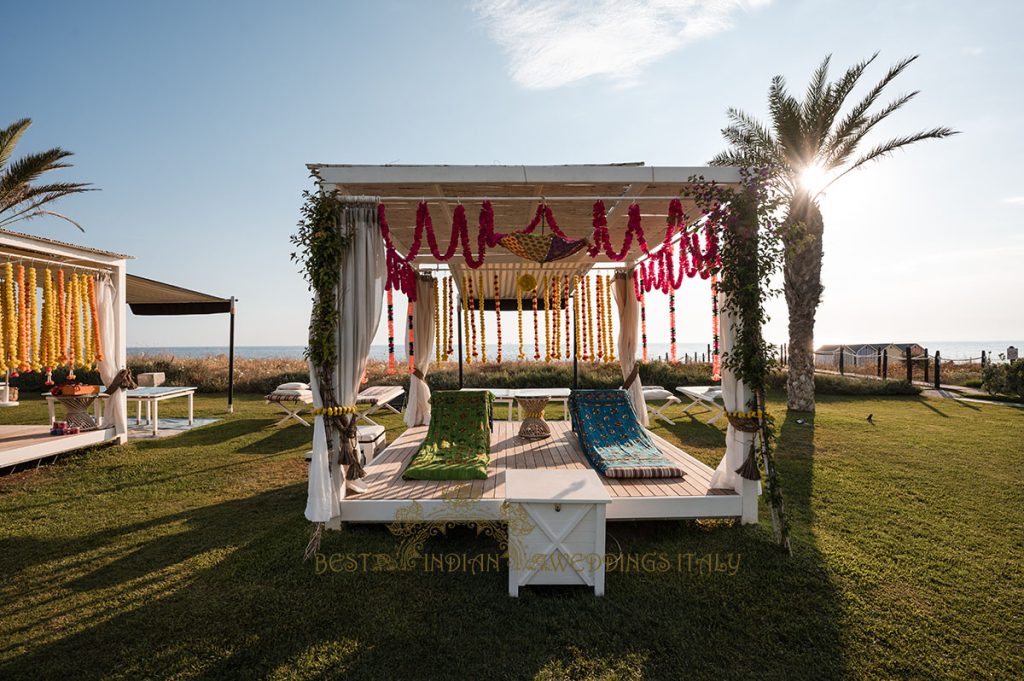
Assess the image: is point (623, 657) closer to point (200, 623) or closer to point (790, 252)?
point (200, 623)

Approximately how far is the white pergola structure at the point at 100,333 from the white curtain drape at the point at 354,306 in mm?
4805

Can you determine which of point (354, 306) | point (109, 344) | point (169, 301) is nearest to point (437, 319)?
point (354, 306)

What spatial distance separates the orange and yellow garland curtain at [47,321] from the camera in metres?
6.04

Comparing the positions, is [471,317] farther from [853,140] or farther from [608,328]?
[853,140]

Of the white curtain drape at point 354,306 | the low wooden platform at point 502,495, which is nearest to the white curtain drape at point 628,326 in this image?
the low wooden platform at point 502,495

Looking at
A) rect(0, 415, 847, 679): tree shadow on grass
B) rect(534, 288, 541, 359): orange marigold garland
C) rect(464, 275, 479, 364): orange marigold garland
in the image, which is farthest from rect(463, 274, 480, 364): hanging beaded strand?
rect(0, 415, 847, 679): tree shadow on grass

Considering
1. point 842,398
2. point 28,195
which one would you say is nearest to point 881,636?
point 842,398

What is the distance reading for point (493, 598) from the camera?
3438mm

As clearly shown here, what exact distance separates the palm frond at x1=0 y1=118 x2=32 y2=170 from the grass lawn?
7.48 metres

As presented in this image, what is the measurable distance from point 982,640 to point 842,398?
11803 millimetres

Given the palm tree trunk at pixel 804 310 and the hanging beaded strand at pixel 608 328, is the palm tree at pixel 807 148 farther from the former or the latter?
the hanging beaded strand at pixel 608 328

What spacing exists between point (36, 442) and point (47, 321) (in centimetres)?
168

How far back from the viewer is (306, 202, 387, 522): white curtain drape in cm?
431

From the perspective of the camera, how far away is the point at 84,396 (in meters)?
7.29
